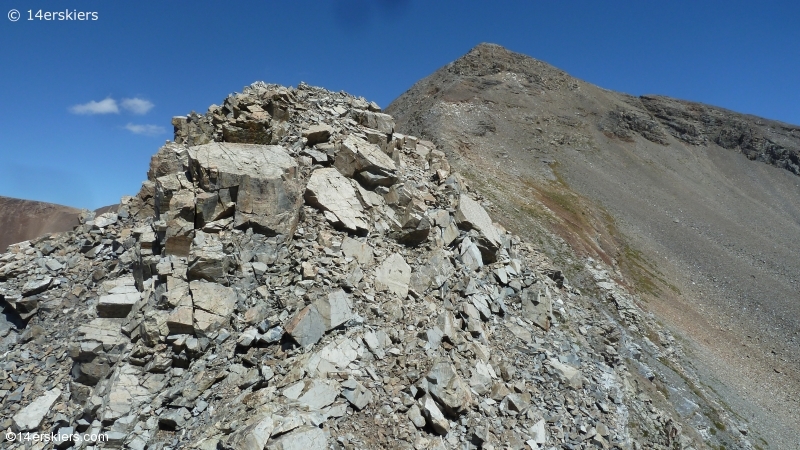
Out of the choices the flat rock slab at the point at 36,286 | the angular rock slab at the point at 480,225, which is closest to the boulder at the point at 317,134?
the angular rock slab at the point at 480,225

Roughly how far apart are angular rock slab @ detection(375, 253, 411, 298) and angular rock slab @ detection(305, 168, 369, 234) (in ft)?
5.70

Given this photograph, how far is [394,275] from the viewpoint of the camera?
49.1 ft

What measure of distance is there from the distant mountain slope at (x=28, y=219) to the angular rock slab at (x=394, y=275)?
48990 millimetres

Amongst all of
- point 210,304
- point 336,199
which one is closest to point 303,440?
point 210,304

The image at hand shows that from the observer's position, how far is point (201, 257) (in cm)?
1307

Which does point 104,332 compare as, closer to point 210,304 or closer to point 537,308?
point 210,304

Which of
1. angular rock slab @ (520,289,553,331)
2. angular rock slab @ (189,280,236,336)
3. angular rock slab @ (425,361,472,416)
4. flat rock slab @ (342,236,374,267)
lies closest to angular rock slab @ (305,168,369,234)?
flat rock slab @ (342,236,374,267)

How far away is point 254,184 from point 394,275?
20.3 ft

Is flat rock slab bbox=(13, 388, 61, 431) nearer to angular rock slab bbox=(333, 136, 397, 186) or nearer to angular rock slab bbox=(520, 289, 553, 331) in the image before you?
angular rock slab bbox=(333, 136, 397, 186)

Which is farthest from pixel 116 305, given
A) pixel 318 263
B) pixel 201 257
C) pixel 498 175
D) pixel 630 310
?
pixel 498 175

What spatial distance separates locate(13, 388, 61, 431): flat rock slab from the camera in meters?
11.6

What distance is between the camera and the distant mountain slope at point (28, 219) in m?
47.6

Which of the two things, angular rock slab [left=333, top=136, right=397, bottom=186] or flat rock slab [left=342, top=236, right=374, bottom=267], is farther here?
angular rock slab [left=333, top=136, right=397, bottom=186]

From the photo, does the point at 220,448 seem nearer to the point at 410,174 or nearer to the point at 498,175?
the point at 410,174
